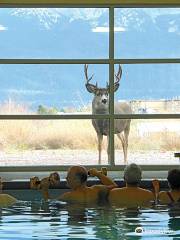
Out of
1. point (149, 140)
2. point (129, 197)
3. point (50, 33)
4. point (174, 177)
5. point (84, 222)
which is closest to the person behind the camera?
point (84, 222)

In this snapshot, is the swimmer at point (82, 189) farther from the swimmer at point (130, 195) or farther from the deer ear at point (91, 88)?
the deer ear at point (91, 88)

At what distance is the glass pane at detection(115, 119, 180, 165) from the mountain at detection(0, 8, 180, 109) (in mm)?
425

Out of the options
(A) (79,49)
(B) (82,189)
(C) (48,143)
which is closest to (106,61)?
(A) (79,49)

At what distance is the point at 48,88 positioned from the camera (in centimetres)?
1048

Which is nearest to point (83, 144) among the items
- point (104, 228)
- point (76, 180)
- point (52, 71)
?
point (52, 71)

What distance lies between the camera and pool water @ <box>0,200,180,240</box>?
464 centimetres

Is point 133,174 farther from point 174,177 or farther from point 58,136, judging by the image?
point 58,136

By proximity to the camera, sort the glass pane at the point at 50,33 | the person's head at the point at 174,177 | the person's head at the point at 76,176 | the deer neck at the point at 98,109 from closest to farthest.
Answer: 1. the person's head at the point at 174,177
2. the person's head at the point at 76,176
3. the glass pane at the point at 50,33
4. the deer neck at the point at 98,109

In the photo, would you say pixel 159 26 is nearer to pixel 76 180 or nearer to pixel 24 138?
pixel 24 138

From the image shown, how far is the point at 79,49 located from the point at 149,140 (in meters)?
1.80

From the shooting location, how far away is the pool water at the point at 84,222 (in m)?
4.64

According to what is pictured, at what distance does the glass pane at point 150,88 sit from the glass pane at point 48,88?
1.10 ft

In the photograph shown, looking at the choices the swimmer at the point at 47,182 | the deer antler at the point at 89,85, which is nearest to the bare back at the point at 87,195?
the swimmer at the point at 47,182

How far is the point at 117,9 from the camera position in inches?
405
